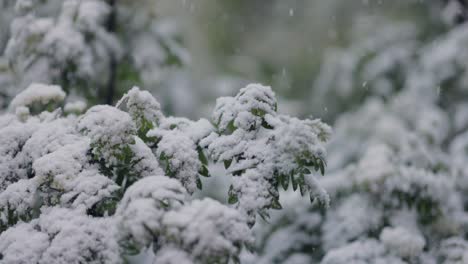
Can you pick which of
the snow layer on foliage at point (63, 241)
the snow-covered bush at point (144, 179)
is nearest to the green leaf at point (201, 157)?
the snow-covered bush at point (144, 179)

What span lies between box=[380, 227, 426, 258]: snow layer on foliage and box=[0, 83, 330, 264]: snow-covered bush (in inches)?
37.9

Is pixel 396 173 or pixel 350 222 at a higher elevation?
pixel 396 173

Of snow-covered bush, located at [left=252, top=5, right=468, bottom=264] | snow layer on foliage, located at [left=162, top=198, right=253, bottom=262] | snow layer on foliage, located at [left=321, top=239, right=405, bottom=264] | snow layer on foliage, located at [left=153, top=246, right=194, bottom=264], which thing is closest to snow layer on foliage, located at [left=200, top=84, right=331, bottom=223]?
snow layer on foliage, located at [left=162, top=198, right=253, bottom=262]

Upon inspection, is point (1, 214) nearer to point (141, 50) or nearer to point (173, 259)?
point (173, 259)

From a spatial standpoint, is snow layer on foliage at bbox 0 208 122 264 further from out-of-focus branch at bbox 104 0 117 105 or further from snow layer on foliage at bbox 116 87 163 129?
out-of-focus branch at bbox 104 0 117 105

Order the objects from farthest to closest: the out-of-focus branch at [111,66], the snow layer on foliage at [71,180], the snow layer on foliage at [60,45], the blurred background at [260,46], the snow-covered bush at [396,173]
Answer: the blurred background at [260,46] → the out-of-focus branch at [111,66] → the snow layer on foliage at [60,45] → the snow-covered bush at [396,173] → the snow layer on foliage at [71,180]

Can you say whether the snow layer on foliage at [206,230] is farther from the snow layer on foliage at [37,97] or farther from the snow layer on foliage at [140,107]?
the snow layer on foliage at [37,97]

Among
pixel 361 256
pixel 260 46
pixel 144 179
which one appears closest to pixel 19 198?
pixel 144 179

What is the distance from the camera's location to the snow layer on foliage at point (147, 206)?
5.23ft

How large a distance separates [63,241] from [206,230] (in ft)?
1.78

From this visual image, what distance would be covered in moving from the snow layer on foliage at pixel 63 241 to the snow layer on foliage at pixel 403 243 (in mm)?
1640

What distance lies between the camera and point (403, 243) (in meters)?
2.79

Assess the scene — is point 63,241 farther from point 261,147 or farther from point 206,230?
point 261,147

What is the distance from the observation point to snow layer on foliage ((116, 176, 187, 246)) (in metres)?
1.59
